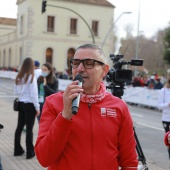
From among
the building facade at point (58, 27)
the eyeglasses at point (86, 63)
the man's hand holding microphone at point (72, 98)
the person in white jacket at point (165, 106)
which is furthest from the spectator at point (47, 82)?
the building facade at point (58, 27)

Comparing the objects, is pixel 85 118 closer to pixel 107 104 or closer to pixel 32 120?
pixel 107 104

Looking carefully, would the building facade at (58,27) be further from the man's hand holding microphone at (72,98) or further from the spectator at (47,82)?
the man's hand holding microphone at (72,98)

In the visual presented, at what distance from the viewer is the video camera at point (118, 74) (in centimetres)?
481

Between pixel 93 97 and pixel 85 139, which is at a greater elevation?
pixel 93 97

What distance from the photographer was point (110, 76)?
16.2 feet

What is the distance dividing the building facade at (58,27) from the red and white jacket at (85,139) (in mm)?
54171

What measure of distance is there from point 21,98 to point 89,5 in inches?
2136

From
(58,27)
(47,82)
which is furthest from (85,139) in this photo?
(58,27)

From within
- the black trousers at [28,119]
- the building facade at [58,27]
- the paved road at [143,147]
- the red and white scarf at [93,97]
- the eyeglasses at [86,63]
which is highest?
the building facade at [58,27]

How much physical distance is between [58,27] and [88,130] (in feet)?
189

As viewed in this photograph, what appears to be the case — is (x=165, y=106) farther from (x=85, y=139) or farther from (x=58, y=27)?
(x=58, y=27)

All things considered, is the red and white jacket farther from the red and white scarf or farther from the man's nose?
the man's nose

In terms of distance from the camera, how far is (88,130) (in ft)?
8.79

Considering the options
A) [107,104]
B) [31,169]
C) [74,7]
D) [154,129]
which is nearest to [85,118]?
[107,104]
